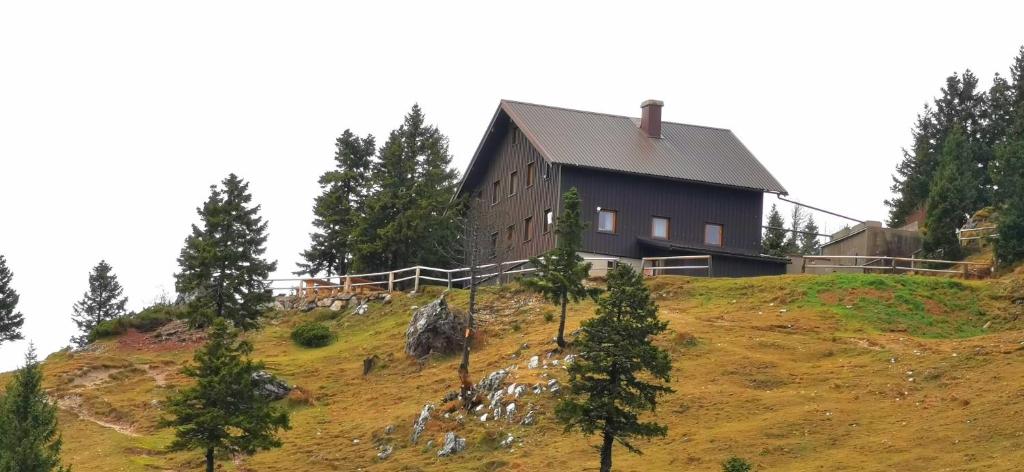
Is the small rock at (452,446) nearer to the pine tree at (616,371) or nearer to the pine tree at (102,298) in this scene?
the pine tree at (616,371)

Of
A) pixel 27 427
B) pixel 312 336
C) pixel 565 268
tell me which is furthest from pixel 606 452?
pixel 312 336

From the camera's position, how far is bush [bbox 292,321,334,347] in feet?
201

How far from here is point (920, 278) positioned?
2234 inches

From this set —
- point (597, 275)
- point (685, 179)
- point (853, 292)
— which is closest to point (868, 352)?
point (853, 292)

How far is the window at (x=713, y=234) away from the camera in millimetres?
68500

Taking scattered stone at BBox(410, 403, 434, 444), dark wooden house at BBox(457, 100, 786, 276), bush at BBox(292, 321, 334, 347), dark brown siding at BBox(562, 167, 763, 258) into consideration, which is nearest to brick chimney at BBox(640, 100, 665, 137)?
dark wooden house at BBox(457, 100, 786, 276)

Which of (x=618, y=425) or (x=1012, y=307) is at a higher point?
(x=1012, y=307)

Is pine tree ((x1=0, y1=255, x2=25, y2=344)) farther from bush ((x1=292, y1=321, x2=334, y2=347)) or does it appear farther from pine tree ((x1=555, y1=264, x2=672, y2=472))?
pine tree ((x1=555, y1=264, x2=672, y2=472))

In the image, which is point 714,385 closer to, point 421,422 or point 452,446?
point 452,446

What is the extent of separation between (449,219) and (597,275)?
1229cm

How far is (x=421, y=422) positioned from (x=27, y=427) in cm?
1240

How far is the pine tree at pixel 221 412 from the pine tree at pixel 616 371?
933 centimetres

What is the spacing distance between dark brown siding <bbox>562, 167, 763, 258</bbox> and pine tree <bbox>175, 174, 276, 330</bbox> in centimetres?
1450

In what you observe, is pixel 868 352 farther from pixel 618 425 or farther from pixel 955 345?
pixel 618 425
